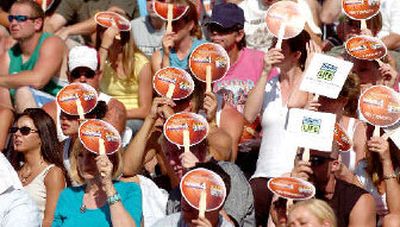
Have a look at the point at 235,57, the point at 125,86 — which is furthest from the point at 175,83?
the point at 125,86

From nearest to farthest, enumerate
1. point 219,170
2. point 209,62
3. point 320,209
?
point 320,209, point 219,170, point 209,62

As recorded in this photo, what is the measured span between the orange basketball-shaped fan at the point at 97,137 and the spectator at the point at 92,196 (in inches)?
3.0

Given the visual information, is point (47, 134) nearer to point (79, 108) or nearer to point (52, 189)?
point (79, 108)

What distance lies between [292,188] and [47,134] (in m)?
2.55

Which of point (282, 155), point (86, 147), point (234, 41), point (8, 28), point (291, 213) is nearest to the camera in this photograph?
point (291, 213)

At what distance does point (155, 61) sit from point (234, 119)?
1.60 m

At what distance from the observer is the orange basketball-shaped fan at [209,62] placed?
996 centimetres

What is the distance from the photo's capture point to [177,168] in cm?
928

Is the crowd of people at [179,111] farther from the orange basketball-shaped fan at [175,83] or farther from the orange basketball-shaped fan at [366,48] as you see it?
the orange basketball-shaped fan at [366,48]

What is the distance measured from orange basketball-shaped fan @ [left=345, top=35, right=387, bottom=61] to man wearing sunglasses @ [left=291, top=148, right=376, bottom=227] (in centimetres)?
108

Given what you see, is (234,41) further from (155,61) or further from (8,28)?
(8,28)

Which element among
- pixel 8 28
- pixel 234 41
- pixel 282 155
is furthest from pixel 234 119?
pixel 8 28

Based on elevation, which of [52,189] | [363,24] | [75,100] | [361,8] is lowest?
[52,189]

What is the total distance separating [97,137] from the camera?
902 cm
